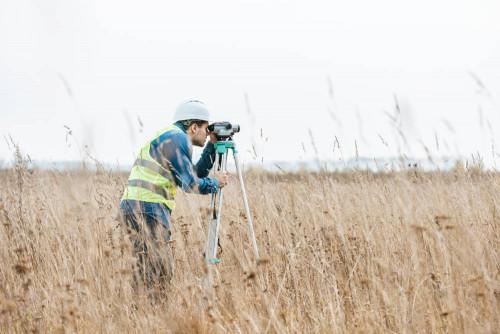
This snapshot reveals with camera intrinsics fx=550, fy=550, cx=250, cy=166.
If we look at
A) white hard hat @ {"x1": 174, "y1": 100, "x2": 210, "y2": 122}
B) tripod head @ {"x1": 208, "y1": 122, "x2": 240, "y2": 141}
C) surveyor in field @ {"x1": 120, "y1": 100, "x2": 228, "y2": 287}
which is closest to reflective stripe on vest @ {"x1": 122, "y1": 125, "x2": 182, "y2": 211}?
surveyor in field @ {"x1": 120, "y1": 100, "x2": 228, "y2": 287}

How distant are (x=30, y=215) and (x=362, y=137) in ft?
10.7

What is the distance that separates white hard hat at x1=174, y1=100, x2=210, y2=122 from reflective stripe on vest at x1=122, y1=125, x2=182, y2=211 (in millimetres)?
123

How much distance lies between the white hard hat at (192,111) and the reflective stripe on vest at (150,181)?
12 centimetres

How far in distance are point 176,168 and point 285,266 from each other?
116 cm

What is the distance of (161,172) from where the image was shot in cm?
427

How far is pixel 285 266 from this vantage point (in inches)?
172

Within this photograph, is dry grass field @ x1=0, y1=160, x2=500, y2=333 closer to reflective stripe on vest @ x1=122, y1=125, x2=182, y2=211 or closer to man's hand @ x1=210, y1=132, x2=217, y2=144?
reflective stripe on vest @ x1=122, y1=125, x2=182, y2=211

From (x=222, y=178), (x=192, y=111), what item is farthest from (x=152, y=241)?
(x=192, y=111)

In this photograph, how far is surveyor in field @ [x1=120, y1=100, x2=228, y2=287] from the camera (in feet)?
13.3

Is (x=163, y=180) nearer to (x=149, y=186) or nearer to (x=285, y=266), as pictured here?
(x=149, y=186)

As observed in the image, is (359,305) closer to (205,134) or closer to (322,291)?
(322,291)

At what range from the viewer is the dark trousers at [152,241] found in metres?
3.87

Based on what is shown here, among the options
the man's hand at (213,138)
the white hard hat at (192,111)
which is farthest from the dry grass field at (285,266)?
the white hard hat at (192,111)

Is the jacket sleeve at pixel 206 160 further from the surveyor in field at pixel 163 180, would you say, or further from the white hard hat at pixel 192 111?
the white hard hat at pixel 192 111
